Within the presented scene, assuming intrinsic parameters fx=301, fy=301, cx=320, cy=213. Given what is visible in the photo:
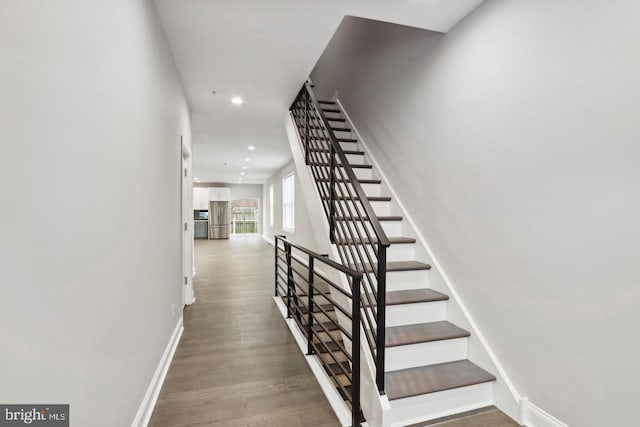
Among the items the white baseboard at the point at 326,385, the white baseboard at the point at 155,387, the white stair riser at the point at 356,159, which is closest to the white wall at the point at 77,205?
the white baseboard at the point at 155,387

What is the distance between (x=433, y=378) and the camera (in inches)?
78.3

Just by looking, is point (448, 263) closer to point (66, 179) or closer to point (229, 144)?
point (66, 179)

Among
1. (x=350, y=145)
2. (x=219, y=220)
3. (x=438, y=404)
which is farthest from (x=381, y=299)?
(x=219, y=220)

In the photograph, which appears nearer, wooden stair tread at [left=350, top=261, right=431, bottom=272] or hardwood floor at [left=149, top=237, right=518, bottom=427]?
hardwood floor at [left=149, top=237, right=518, bottom=427]

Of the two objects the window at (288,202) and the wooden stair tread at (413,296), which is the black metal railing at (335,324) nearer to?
the wooden stair tread at (413,296)

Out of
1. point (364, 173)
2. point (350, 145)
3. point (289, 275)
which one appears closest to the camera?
point (289, 275)

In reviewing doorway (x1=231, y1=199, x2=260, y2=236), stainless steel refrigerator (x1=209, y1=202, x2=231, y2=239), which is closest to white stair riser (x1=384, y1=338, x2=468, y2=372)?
stainless steel refrigerator (x1=209, y1=202, x2=231, y2=239)

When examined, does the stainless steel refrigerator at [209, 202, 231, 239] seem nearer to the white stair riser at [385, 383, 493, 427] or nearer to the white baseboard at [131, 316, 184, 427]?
the white baseboard at [131, 316, 184, 427]

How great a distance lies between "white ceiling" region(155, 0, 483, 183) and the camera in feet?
6.98

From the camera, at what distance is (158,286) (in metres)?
2.21

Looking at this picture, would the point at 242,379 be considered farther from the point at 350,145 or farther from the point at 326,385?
the point at 350,145

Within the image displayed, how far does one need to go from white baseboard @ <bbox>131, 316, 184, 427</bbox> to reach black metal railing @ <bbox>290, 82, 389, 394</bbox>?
1.37 meters

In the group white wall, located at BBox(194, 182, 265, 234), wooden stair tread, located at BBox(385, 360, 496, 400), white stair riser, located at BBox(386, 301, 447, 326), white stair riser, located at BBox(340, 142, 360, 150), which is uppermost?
white wall, located at BBox(194, 182, 265, 234)

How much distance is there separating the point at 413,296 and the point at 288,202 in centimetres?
689
